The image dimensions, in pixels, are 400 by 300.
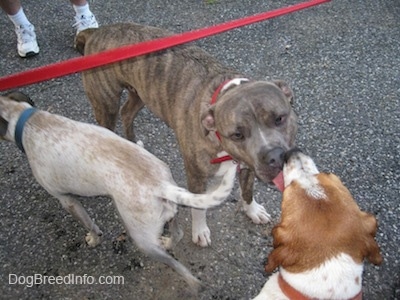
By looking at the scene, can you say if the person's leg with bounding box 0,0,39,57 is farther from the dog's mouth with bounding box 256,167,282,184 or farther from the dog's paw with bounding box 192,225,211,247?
the dog's mouth with bounding box 256,167,282,184

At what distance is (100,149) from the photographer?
297cm

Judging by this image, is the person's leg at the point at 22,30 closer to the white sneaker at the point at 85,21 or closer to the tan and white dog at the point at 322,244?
the white sneaker at the point at 85,21

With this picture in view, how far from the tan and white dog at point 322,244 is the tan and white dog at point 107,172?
0.46 m

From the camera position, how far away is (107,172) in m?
2.87

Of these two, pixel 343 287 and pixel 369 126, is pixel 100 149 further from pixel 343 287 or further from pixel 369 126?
pixel 369 126

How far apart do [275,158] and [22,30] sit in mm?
4364

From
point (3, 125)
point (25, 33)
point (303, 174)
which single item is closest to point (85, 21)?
point (25, 33)

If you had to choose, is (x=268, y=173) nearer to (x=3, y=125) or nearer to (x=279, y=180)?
(x=279, y=180)

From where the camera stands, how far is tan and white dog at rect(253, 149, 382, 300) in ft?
7.14

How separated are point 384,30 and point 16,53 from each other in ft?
15.3

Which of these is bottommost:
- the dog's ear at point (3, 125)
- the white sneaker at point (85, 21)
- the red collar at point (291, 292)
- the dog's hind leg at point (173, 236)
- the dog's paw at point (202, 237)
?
the dog's paw at point (202, 237)

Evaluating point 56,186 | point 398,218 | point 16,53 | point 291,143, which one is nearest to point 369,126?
point 398,218

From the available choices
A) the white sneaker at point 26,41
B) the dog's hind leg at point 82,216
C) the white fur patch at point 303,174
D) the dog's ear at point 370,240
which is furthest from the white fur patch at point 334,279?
the white sneaker at point 26,41

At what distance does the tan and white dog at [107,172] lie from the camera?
9.13 ft
